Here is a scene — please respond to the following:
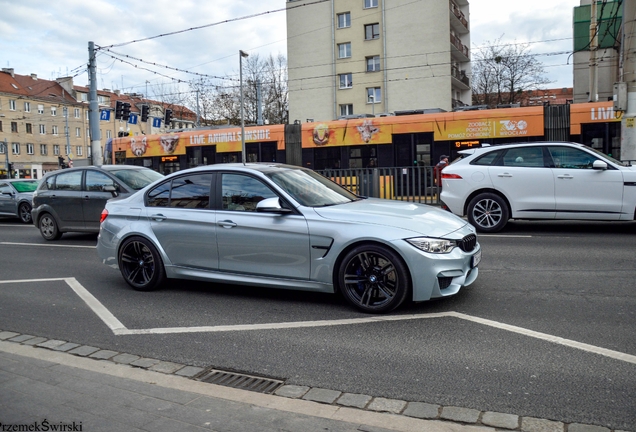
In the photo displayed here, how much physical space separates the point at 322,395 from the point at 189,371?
1172 mm

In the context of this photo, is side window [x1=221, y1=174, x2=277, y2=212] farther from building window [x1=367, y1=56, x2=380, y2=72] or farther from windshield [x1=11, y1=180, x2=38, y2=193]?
building window [x1=367, y1=56, x2=380, y2=72]

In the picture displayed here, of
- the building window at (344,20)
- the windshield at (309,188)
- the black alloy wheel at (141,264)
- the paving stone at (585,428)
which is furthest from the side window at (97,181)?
the building window at (344,20)

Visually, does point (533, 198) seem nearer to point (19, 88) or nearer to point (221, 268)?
point (221, 268)

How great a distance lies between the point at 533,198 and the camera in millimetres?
10711

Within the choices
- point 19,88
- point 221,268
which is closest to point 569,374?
point 221,268

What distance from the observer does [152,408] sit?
3.77 metres

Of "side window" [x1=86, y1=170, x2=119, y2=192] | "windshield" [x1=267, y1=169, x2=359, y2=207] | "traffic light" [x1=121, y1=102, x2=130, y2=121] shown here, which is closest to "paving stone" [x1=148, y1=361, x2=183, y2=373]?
"windshield" [x1=267, y1=169, x2=359, y2=207]

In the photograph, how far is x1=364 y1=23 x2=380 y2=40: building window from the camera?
46906mm

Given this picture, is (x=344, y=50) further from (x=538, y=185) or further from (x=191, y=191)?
(x=191, y=191)

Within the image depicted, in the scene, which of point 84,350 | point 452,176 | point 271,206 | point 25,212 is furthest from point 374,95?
point 84,350

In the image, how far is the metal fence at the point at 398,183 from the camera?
58.4 ft

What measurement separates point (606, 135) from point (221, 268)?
14.9 m

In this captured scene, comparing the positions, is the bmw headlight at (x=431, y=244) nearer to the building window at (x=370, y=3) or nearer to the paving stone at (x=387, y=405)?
the paving stone at (x=387, y=405)

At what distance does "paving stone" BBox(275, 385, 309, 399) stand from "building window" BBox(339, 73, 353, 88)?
149 ft
